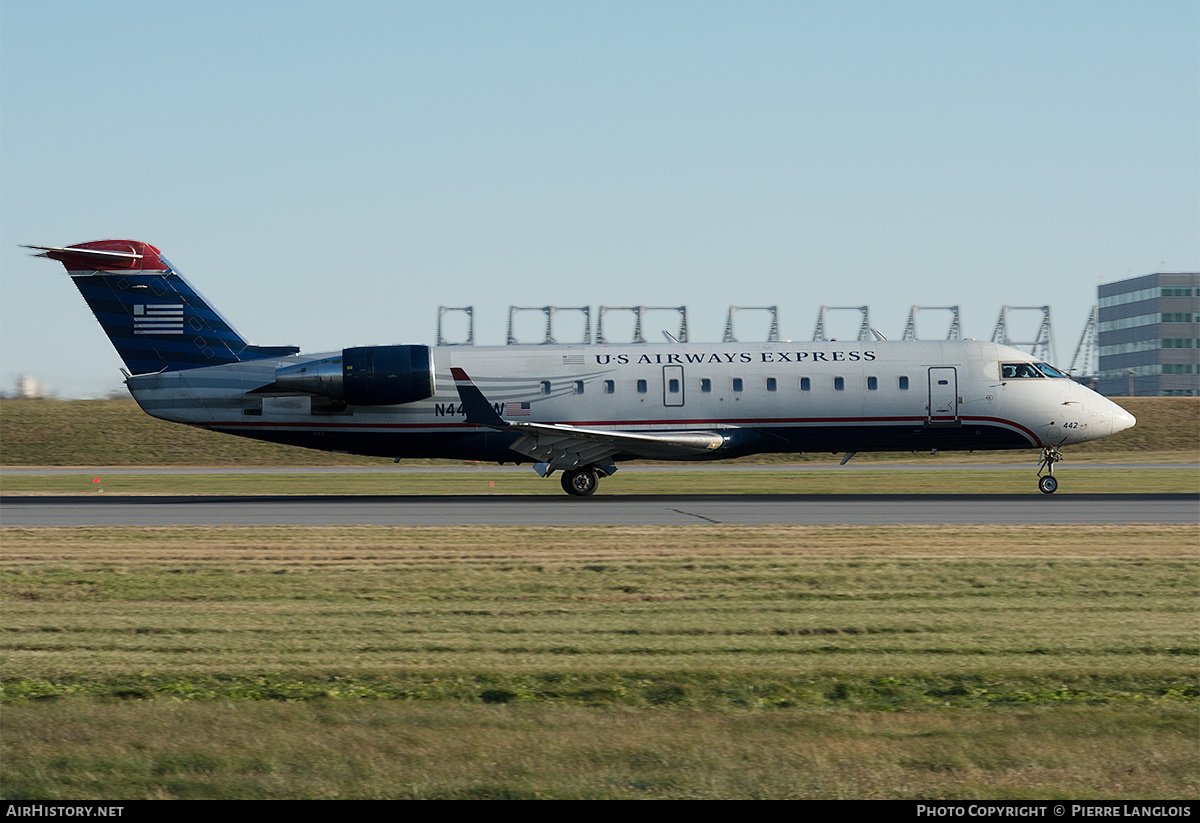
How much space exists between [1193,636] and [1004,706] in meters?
3.29

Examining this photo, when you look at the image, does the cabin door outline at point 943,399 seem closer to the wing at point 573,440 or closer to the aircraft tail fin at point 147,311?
the wing at point 573,440

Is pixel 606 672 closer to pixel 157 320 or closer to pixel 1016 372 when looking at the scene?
pixel 1016 372

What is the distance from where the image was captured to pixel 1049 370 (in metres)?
27.3

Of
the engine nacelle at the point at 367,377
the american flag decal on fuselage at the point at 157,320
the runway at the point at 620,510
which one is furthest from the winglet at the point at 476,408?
the american flag decal on fuselage at the point at 157,320

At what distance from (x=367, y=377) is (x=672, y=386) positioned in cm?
719

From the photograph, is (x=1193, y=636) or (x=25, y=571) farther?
(x=25, y=571)

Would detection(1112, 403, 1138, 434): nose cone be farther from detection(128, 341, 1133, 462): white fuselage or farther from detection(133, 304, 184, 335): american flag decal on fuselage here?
detection(133, 304, 184, 335): american flag decal on fuselage

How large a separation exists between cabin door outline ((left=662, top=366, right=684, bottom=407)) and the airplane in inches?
1.3

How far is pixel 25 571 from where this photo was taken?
44.9ft

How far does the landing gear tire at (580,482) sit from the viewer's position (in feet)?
86.8

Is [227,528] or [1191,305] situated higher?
[1191,305]

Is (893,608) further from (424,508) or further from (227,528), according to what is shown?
(424,508)

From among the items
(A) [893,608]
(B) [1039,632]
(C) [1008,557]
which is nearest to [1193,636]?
(B) [1039,632]

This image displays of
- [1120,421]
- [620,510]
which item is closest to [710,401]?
[620,510]
